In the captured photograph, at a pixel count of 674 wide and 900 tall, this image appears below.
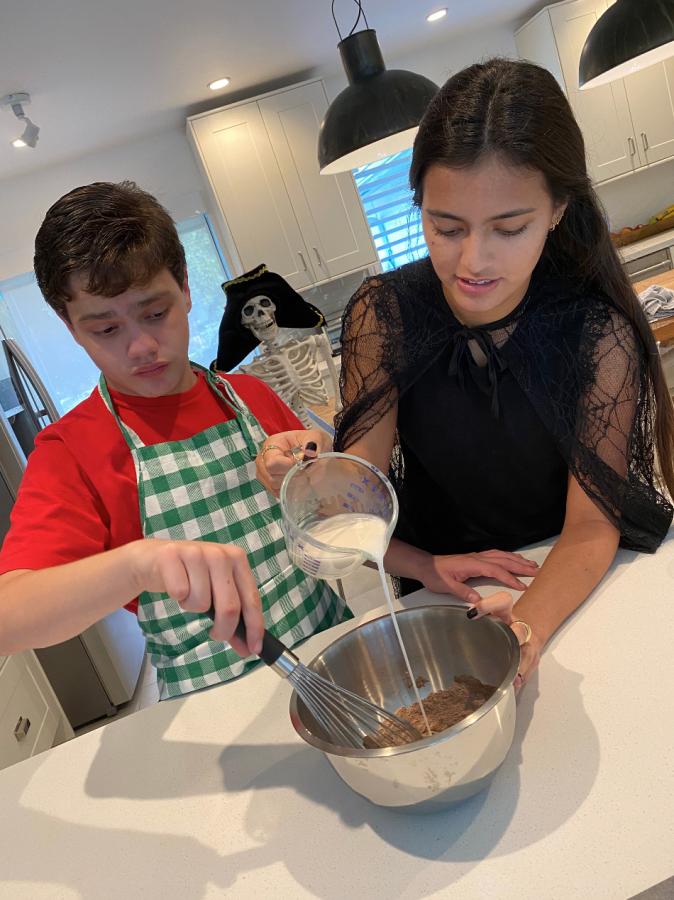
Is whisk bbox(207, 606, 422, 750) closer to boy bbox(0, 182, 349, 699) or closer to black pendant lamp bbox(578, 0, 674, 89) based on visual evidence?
boy bbox(0, 182, 349, 699)

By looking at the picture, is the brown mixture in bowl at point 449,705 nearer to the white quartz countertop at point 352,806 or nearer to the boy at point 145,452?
the white quartz countertop at point 352,806

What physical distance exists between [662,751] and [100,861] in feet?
1.91

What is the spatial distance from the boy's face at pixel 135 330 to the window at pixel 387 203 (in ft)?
13.1

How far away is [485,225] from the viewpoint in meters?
0.93

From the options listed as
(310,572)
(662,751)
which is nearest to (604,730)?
(662,751)

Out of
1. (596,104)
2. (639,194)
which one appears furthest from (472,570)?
(639,194)


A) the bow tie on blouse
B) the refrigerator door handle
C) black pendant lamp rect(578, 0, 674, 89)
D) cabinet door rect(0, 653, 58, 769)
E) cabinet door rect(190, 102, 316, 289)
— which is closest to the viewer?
the bow tie on blouse

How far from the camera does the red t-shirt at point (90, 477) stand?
870 mm

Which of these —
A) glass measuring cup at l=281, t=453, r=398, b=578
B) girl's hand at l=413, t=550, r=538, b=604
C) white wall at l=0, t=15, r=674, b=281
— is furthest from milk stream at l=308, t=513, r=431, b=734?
white wall at l=0, t=15, r=674, b=281

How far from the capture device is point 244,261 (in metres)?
4.44

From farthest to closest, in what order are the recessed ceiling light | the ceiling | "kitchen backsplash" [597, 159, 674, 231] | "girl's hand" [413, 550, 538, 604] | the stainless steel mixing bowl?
1. "kitchen backsplash" [597, 159, 674, 231]
2. the recessed ceiling light
3. the ceiling
4. "girl's hand" [413, 550, 538, 604]
5. the stainless steel mixing bowl

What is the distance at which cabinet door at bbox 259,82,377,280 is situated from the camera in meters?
4.21

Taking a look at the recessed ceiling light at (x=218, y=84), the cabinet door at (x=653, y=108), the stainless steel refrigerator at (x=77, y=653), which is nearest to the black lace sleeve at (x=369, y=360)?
the stainless steel refrigerator at (x=77, y=653)

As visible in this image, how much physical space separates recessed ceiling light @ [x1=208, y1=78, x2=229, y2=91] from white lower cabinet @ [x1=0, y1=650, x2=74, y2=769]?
308cm
